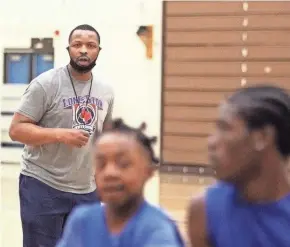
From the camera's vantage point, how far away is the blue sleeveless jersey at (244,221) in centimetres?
125

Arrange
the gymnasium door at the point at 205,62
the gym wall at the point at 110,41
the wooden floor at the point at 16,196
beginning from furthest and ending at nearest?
the gym wall at the point at 110,41 < the gymnasium door at the point at 205,62 < the wooden floor at the point at 16,196

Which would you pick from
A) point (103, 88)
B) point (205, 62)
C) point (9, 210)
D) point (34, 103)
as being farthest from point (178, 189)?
point (34, 103)

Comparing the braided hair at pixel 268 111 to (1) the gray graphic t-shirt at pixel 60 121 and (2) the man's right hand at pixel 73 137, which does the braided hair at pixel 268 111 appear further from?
(1) the gray graphic t-shirt at pixel 60 121

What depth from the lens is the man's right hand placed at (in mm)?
2604

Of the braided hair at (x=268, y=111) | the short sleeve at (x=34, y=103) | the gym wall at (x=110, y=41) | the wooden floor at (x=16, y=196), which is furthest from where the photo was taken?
the gym wall at (x=110, y=41)

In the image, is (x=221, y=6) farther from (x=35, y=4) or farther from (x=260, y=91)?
(x=260, y=91)

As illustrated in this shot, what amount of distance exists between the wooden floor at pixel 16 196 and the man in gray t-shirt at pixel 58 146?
1.28m

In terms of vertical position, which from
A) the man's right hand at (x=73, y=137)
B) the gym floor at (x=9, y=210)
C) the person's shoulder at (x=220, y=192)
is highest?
the man's right hand at (x=73, y=137)

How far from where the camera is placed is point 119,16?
8.59 meters

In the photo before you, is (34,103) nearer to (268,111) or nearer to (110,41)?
(268,111)

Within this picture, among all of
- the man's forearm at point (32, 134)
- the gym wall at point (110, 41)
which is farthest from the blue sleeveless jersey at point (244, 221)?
the gym wall at point (110, 41)

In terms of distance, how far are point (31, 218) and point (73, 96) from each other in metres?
0.58

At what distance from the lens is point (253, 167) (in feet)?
4.12

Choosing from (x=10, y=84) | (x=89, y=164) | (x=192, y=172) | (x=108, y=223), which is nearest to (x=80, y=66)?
(x=89, y=164)
